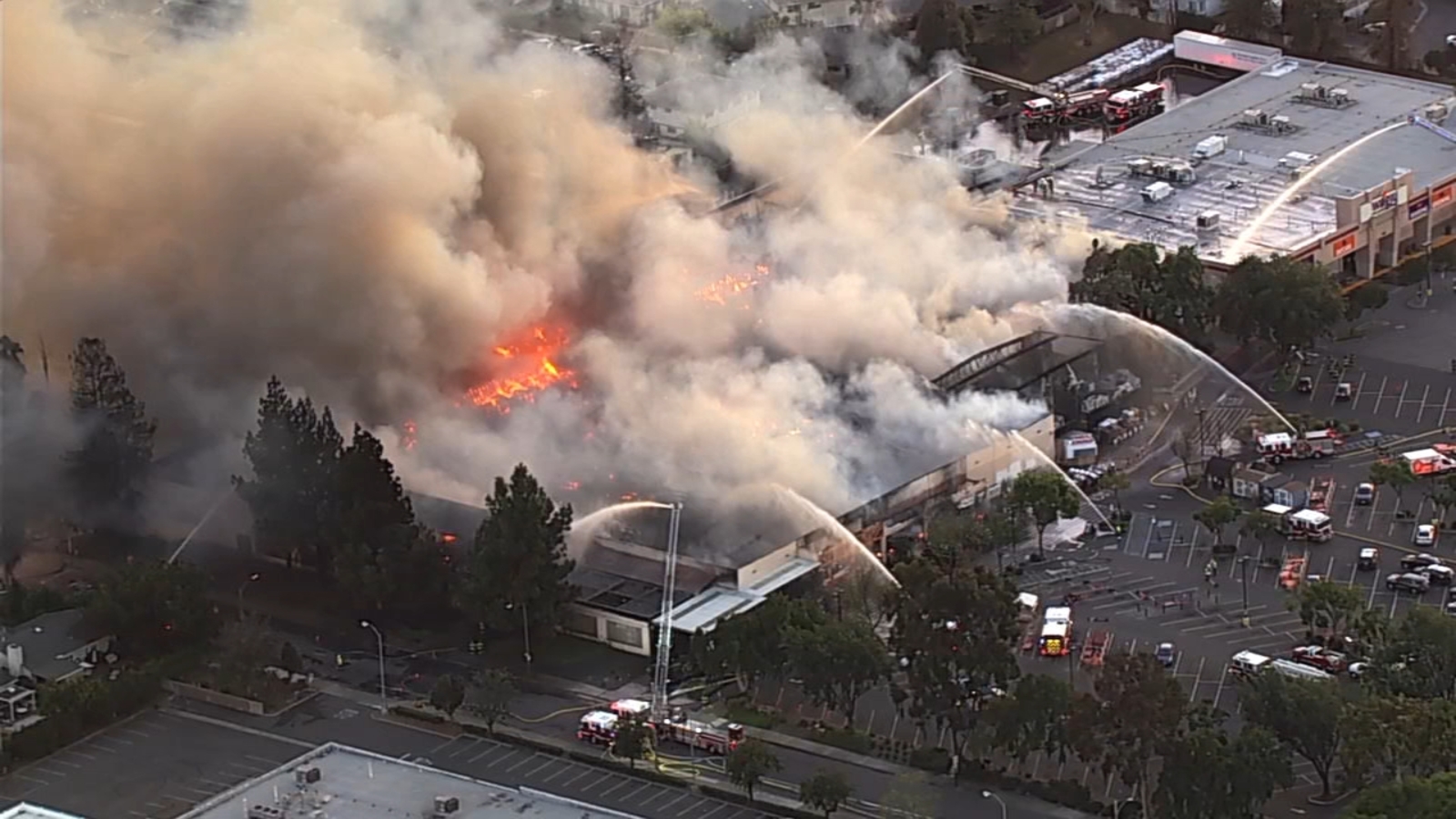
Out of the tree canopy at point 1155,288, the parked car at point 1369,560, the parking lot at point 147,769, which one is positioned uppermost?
the tree canopy at point 1155,288

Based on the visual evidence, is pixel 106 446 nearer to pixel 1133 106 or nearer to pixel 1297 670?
pixel 1297 670

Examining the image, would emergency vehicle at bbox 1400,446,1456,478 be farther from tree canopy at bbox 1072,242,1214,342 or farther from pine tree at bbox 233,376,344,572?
pine tree at bbox 233,376,344,572

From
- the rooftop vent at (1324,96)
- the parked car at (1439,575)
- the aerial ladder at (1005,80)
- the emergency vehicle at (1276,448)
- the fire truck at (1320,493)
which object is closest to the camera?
the parked car at (1439,575)

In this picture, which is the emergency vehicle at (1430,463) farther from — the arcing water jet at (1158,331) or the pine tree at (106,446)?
the pine tree at (106,446)

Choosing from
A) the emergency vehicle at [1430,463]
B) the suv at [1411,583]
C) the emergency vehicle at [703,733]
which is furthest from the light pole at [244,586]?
the emergency vehicle at [1430,463]

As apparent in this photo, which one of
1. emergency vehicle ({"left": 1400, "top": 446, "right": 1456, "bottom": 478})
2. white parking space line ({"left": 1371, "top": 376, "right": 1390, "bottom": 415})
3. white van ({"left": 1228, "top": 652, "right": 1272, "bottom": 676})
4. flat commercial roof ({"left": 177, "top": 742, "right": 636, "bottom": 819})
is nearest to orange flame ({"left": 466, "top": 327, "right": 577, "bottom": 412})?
white van ({"left": 1228, "top": 652, "right": 1272, "bottom": 676})
